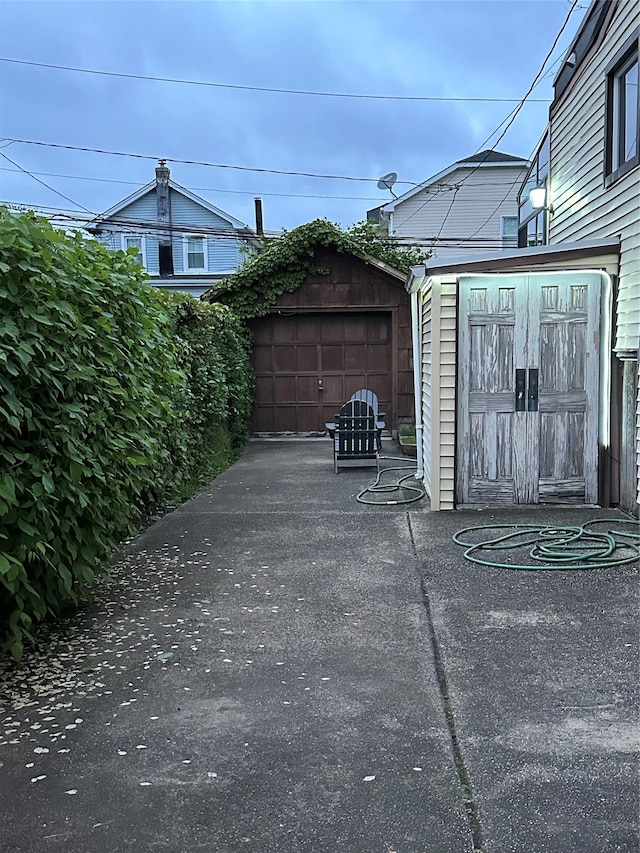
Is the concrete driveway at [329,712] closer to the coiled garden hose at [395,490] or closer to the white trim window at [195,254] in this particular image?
the coiled garden hose at [395,490]

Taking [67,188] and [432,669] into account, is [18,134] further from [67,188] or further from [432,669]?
[432,669]

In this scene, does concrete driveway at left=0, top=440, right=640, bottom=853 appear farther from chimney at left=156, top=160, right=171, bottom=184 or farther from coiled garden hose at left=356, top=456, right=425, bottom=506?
chimney at left=156, top=160, right=171, bottom=184

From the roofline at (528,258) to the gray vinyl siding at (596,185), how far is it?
7.0 inches

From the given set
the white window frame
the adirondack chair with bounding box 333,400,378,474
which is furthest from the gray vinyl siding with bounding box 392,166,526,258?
the adirondack chair with bounding box 333,400,378,474

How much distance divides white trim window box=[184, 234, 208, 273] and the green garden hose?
59.9 feet

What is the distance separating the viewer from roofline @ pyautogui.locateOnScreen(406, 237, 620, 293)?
5922 mm

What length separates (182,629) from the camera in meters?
3.70

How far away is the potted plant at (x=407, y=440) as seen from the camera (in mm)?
9789

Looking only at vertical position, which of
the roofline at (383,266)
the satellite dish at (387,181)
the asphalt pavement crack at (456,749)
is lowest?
the asphalt pavement crack at (456,749)

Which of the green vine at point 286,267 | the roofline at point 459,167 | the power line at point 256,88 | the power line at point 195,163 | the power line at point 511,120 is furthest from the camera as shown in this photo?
the roofline at point 459,167

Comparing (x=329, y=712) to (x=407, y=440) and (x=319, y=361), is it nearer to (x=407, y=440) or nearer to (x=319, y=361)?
(x=407, y=440)

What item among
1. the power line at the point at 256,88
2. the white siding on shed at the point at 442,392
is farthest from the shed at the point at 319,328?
the power line at the point at 256,88

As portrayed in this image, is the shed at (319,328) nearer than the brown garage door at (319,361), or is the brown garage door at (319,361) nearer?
the shed at (319,328)

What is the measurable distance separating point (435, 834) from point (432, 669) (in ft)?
3.76
